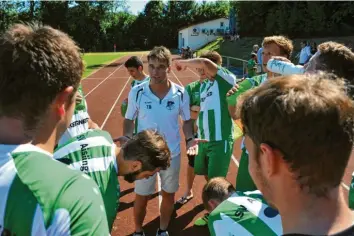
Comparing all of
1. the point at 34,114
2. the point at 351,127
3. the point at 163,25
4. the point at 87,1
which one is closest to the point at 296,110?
the point at 351,127

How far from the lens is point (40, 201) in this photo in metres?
1.23

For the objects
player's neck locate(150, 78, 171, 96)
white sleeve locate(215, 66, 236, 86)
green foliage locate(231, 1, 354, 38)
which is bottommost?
player's neck locate(150, 78, 171, 96)

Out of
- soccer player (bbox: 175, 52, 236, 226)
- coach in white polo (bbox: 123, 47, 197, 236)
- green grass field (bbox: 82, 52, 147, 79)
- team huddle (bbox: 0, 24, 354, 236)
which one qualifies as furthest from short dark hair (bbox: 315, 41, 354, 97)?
green grass field (bbox: 82, 52, 147, 79)

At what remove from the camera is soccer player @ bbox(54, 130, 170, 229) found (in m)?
2.25

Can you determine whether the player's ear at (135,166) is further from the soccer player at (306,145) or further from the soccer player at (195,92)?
the soccer player at (195,92)

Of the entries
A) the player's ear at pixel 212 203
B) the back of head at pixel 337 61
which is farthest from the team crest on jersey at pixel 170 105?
the back of head at pixel 337 61

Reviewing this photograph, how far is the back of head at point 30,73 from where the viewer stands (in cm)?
130

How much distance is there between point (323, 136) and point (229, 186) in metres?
1.78

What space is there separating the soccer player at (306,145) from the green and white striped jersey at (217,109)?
3.48 metres

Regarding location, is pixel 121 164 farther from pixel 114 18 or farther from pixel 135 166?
pixel 114 18

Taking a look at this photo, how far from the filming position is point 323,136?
3.46 ft

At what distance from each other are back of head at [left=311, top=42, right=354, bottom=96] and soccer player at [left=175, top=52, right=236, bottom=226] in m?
2.32

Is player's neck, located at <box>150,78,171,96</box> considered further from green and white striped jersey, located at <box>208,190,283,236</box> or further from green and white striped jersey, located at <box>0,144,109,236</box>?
green and white striped jersey, located at <box>0,144,109,236</box>

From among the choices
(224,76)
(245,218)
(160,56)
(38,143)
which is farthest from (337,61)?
(224,76)
